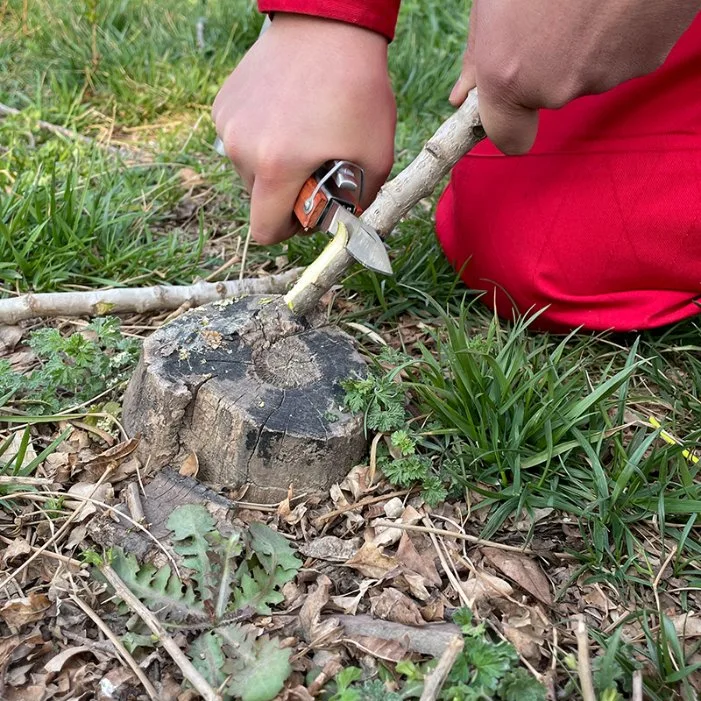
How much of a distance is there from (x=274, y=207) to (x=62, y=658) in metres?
1.13

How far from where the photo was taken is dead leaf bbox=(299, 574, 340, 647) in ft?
4.47

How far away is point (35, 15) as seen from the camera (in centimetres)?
392

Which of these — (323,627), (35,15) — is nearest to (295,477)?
(323,627)

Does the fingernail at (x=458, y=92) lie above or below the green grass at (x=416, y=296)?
above

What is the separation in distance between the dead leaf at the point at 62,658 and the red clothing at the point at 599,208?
4.72 ft

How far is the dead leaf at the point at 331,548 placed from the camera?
1569 millimetres

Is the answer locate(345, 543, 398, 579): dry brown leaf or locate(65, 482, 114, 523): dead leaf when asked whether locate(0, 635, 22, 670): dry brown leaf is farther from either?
locate(345, 543, 398, 579): dry brown leaf

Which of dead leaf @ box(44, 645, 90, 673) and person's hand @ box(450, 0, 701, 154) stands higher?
person's hand @ box(450, 0, 701, 154)

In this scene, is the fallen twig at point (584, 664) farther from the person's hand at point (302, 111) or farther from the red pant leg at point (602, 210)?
the person's hand at point (302, 111)

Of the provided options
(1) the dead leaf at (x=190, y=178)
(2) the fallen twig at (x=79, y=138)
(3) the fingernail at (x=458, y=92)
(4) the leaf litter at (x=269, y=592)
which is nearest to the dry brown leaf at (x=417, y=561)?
(4) the leaf litter at (x=269, y=592)

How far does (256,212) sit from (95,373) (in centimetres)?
61

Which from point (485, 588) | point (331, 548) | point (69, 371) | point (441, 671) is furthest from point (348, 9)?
point (441, 671)

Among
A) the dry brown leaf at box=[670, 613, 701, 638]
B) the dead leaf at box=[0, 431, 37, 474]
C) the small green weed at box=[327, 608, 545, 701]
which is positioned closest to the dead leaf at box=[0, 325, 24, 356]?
the dead leaf at box=[0, 431, 37, 474]

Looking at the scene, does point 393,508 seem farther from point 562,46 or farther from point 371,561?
point 562,46
